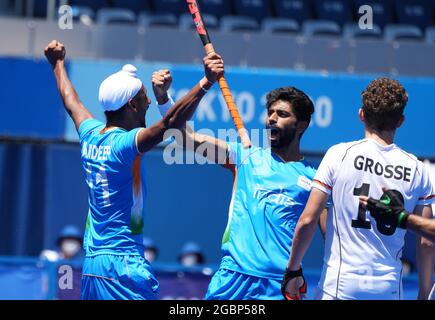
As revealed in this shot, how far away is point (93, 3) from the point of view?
1455cm

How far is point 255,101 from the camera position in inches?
492

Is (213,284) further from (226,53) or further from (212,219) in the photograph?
(212,219)

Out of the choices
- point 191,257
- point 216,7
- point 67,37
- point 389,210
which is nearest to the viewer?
point 389,210

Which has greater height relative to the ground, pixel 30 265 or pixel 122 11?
pixel 122 11

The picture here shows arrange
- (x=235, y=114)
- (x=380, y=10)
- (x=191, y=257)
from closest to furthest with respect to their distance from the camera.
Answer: (x=235, y=114) → (x=191, y=257) → (x=380, y=10)

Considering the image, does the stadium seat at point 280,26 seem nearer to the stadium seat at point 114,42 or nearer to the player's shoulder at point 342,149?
the stadium seat at point 114,42

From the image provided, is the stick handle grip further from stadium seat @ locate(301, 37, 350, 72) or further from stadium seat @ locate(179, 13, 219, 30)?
stadium seat @ locate(179, 13, 219, 30)

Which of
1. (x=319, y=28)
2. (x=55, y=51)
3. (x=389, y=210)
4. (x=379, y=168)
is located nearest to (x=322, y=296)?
(x=389, y=210)

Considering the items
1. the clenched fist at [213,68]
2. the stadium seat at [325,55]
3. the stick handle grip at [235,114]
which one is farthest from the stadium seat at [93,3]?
the clenched fist at [213,68]

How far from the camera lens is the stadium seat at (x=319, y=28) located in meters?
14.3

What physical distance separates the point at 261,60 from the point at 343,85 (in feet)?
4.07

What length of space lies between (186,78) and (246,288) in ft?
21.7

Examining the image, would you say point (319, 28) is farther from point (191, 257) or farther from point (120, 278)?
point (120, 278)
